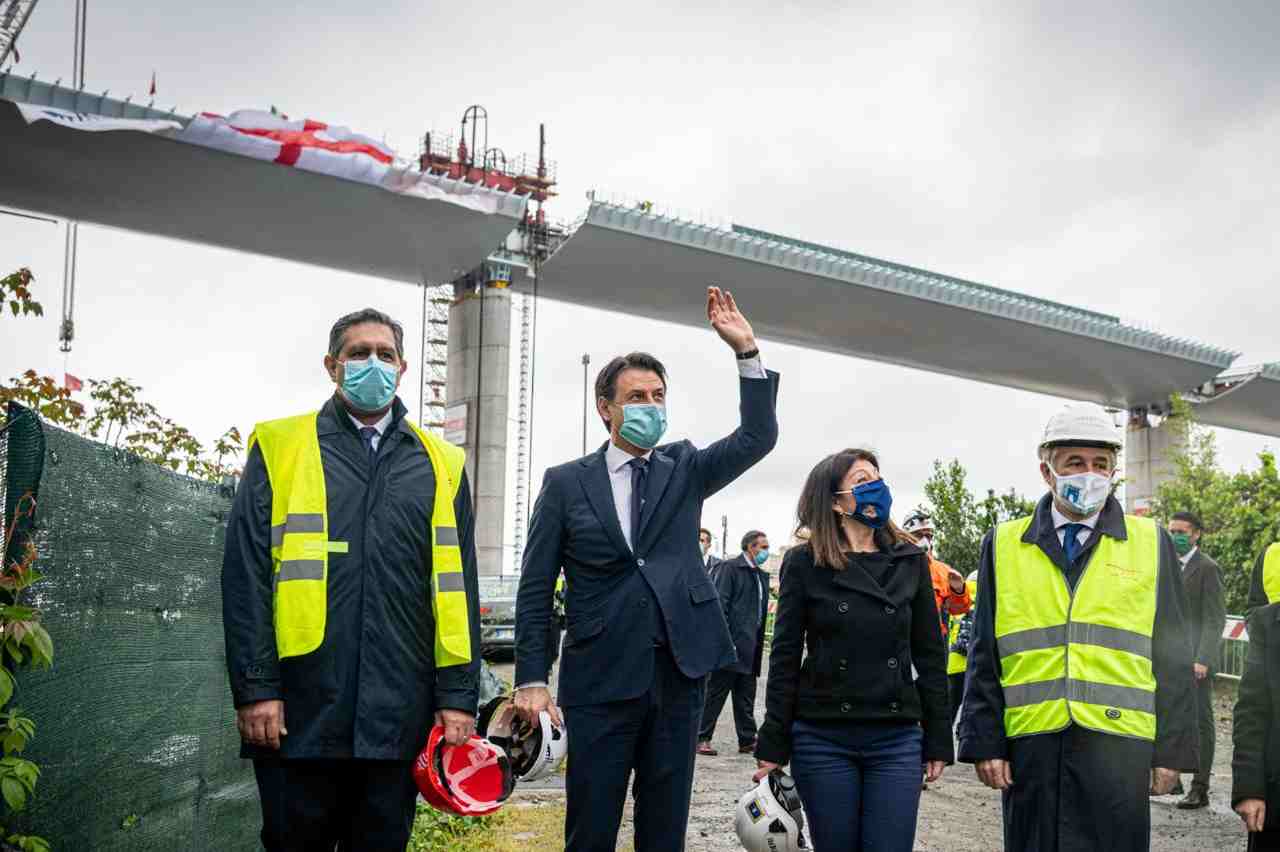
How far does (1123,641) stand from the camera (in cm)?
420

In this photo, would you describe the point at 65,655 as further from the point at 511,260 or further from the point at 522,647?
the point at 511,260

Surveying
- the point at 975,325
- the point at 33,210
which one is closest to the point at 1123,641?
the point at 33,210

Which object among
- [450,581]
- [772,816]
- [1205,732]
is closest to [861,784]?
[772,816]

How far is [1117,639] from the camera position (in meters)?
4.21

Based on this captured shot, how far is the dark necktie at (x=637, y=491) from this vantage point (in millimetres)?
4570

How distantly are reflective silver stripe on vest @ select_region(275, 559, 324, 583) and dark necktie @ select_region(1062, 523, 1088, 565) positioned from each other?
2527mm

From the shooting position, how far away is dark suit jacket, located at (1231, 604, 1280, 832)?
14.2 feet

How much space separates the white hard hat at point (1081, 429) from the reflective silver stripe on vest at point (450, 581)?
7.01 ft

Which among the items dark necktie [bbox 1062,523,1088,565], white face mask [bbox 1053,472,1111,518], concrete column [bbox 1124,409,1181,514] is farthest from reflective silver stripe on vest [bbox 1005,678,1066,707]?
concrete column [bbox 1124,409,1181,514]

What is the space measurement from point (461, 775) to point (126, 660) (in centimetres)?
147

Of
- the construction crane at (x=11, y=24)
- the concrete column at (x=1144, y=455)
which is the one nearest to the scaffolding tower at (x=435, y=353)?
the construction crane at (x=11, y=24)

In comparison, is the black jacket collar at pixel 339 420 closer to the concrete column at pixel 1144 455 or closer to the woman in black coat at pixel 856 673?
the woman in black coat at pixel 856 673

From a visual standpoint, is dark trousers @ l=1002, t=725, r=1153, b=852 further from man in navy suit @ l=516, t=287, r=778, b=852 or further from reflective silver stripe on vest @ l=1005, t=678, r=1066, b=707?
man in navy suit @ l=516, t=287, r=778, b=852

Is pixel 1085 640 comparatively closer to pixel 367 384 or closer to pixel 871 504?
pixel 871 504
